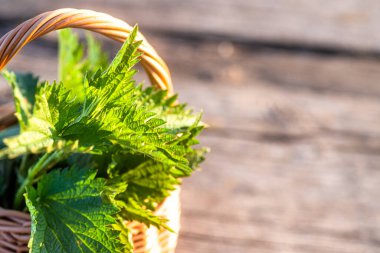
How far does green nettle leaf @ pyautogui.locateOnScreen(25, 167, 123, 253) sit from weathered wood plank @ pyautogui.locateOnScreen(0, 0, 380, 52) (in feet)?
3.56

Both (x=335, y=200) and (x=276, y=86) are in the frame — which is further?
(x=276, y=86)

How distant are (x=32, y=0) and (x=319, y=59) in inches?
32.1

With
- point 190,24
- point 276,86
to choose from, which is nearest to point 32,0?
point 190,24

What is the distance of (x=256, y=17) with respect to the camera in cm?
191

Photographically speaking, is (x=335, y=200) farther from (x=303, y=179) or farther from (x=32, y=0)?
(x=32, y=0)

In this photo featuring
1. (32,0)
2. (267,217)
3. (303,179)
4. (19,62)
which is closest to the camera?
(267,217)

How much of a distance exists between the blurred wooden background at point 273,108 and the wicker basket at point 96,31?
0.25m

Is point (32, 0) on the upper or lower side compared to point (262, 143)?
upper

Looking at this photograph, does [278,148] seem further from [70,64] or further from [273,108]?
[70,64]

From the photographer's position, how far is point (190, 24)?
6.08 feet

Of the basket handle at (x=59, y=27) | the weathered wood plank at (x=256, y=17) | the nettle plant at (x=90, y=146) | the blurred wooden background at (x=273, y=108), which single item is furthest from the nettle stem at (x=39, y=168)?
the weathered wood plank at (x=256, y=17)

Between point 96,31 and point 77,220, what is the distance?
23cm

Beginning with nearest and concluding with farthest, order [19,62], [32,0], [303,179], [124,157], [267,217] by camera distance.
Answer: [124,157] → [267,217] → [303,179] → [19,62] → [32,0]

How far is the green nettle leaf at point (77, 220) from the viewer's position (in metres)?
0.77
